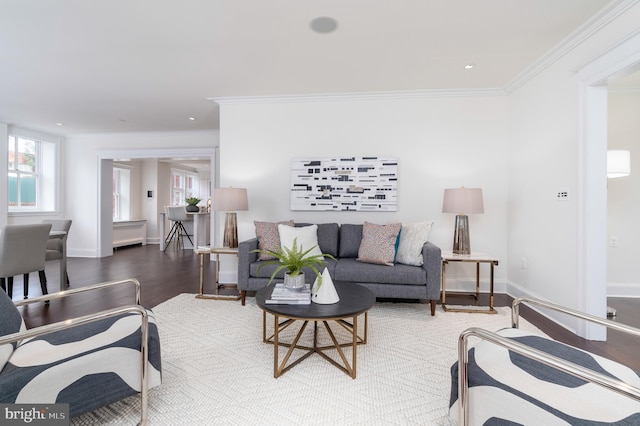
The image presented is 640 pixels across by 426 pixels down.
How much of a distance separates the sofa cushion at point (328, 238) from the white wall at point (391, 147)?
0.37m

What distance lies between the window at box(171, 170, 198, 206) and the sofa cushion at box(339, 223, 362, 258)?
7.28 m

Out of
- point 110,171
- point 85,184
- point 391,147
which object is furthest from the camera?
point 110,171

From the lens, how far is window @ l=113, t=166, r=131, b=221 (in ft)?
24.8

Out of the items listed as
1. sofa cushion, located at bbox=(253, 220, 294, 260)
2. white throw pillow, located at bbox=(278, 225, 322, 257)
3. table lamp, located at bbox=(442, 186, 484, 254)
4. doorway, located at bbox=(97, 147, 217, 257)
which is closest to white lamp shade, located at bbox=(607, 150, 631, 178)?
table lamp, located at bbox=(442, 186, 484, 254)

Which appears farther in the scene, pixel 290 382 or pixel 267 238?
pixel 267 238

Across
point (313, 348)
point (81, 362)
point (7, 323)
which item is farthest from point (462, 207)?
point (7, 323)

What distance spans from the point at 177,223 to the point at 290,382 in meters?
7.32

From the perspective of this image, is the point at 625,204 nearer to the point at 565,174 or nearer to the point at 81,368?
the point at 565,174

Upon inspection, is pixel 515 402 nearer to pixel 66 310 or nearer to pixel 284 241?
pixel 284 241

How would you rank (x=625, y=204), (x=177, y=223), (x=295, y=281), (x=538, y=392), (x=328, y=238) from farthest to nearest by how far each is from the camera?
(x=177, y=223), (x=328, y=238), (x=625, y=204), (x=295, y=281), (x=538, y=392)

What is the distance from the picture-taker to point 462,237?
3303mm

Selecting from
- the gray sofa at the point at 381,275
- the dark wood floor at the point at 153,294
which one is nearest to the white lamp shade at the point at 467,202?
the gray sofa at the point at 381,275

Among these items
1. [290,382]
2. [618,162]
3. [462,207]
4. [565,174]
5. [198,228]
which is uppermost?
[618,162]

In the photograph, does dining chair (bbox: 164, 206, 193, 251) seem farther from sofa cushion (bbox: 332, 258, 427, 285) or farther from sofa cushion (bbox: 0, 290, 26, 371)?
sofa cushion (bbox: 0, 290, 26, 371)
